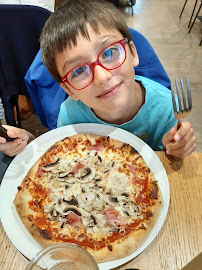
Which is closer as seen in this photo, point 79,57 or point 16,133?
point 79,57

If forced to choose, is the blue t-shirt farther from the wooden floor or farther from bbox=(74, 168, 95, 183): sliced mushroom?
the wooden floor

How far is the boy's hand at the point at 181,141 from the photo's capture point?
0.85m

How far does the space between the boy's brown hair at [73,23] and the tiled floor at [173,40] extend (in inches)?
54.3

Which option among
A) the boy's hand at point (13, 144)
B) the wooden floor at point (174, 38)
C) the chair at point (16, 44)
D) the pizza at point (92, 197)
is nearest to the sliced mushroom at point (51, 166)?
the pizza at point (92, 197)

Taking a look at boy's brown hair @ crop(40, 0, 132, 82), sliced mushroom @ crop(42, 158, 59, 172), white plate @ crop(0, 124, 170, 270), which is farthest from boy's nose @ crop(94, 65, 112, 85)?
sliced mushroom @ crop(42, 158, 59, 172)

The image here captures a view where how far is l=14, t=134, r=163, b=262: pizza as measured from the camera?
81 cm

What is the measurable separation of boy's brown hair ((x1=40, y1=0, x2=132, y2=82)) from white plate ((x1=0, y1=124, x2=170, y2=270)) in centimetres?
25

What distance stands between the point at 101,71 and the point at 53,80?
0.54 m

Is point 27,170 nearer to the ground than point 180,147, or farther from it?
nearer to the ground

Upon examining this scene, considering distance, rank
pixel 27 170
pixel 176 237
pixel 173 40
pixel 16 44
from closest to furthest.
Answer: pixel 176 237, pixel 27 170, pixel 16 44, pixel 173 40

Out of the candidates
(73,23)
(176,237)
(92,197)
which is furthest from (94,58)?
(176,237)

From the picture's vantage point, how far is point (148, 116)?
1133mm

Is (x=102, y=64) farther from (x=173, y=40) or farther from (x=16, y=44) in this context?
(x=173, y=40)

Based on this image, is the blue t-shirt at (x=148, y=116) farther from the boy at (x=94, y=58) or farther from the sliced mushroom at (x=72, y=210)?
the sliced mushroom at (x=72, y=210)
